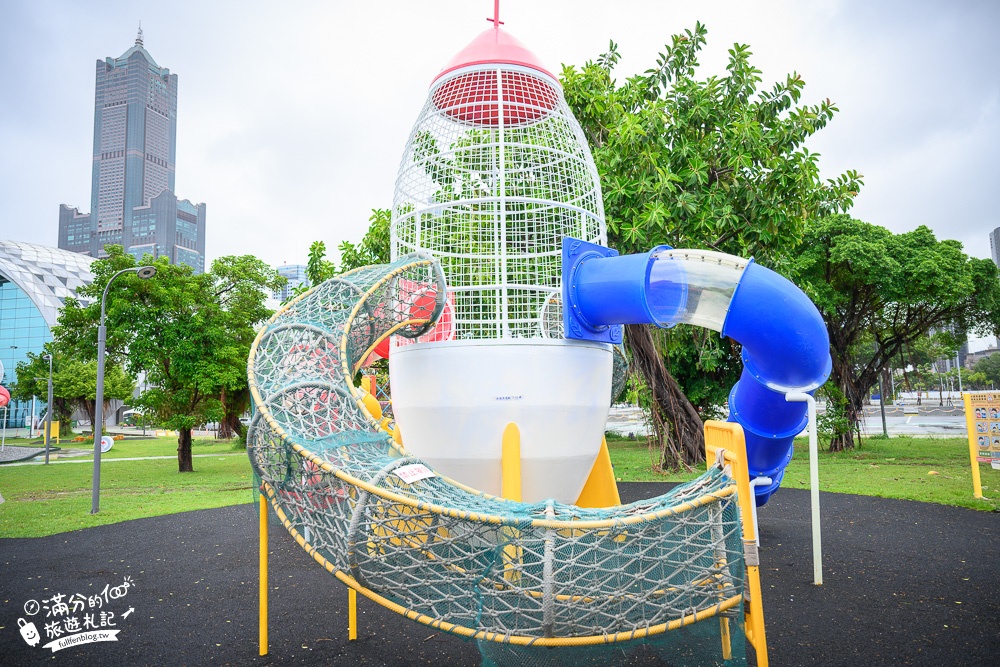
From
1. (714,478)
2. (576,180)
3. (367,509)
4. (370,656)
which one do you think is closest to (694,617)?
(714,478)

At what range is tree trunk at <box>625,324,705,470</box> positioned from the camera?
14539mm

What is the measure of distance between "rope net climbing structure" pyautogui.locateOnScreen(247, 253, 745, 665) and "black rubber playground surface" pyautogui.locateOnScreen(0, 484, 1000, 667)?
4.46 ft

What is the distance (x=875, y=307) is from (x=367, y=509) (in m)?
19.9

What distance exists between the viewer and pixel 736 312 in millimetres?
5242

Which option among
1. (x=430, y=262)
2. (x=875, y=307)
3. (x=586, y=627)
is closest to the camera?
(x=586, y=627)

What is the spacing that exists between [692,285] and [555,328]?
5.39 ft

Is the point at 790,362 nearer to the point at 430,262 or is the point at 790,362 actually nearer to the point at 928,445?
the point at 430,262

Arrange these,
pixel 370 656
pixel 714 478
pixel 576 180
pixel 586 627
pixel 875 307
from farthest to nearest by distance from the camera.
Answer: pixel 875 307 < pixel 576 180 < pixel 370 656 < pixel 714 478 < pixel 586 627

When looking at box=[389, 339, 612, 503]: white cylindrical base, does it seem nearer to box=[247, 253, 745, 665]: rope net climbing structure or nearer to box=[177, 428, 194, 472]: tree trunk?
box=[247, 253, 745, 665]: rope net climbing structure

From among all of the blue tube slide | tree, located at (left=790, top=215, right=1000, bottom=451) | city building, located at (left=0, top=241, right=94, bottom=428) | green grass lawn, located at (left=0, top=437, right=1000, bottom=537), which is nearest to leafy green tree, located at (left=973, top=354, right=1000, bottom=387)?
green grass lawn, located at (left=0, top=437, right=1000, bottom=537)

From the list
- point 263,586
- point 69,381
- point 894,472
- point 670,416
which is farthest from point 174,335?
point 69,381

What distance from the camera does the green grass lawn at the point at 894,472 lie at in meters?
11.0

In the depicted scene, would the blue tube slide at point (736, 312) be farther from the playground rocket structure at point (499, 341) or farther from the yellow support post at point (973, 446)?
the yellow support post at point (973, 446)

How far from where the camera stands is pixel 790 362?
5266 millimetres
